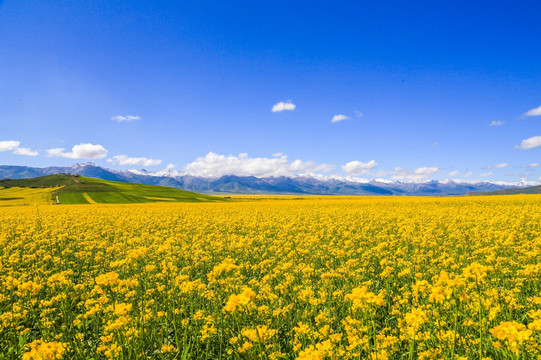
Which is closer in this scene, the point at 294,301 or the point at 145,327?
the point at 145,327

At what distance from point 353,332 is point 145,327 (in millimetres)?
4004

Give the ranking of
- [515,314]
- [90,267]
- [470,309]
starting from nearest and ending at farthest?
[470,309] < [515,314] < [90,267]

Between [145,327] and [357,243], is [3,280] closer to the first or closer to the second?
[145,327]

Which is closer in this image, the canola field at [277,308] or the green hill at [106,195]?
the canola field at [277,308]

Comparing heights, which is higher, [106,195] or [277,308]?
[277,308]

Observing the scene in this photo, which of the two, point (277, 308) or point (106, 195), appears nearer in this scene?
point (277, 308)

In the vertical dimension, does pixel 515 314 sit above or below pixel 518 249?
below

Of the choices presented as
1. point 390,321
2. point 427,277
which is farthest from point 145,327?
point 427,277

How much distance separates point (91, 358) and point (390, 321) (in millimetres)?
5937

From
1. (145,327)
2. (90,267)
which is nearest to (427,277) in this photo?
(145,327)

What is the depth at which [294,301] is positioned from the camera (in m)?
6.45

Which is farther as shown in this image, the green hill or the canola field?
the green hill

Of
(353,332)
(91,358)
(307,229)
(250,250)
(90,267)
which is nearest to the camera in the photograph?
(353,332)

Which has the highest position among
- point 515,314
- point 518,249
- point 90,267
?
point 518,249
